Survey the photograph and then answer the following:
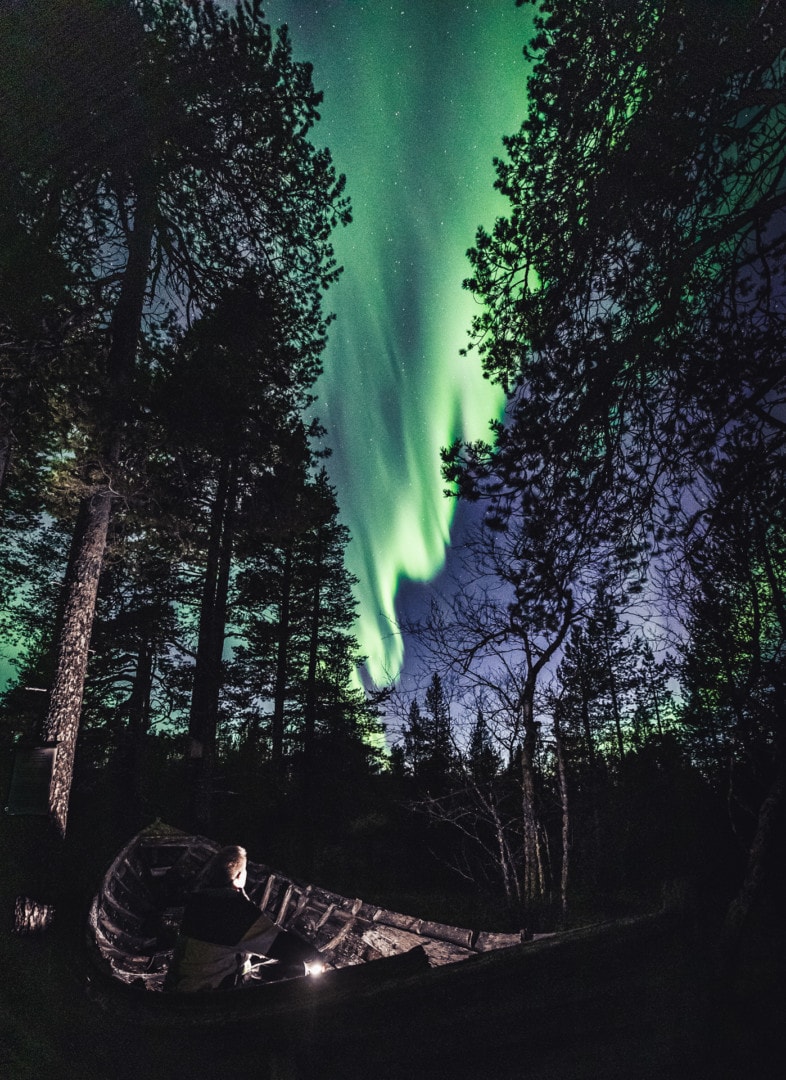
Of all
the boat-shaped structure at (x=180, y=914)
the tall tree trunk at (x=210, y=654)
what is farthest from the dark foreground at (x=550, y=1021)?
the tall tree trunk at (x=210, y=654)

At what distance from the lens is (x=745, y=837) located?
12984mm

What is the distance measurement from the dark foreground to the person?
2.34m

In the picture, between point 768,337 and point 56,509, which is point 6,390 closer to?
point 56,509

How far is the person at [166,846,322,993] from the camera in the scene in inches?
184

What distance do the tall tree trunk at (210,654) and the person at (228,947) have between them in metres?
9.67

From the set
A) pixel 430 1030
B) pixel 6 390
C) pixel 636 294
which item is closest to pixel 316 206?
pixel 6 390

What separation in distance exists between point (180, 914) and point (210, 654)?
7.82m

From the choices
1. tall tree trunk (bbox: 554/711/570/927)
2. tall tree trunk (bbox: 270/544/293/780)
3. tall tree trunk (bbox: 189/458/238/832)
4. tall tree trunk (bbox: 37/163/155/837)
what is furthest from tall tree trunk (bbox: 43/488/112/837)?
tall tree trunk (bbox: 270/544/293/780)

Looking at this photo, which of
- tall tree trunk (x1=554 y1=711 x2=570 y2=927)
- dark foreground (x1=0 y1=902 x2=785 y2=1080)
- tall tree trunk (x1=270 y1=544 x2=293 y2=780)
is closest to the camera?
dark foreground (x1=0 y1=902 x2=785 y2=1080)

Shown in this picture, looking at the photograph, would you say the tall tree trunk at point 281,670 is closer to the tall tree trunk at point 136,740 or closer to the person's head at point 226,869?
the tall tree trunk at point 136,740

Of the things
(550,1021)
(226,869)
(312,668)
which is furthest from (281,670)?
(550,1021)

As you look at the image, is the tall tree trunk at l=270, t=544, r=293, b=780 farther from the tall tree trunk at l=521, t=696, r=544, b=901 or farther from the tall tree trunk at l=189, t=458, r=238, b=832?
the tall tree trunk at l=521, t=696, r=544, b=901

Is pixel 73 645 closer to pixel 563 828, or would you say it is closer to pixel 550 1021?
pixel 550 1021

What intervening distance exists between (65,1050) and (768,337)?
804 centimetres
